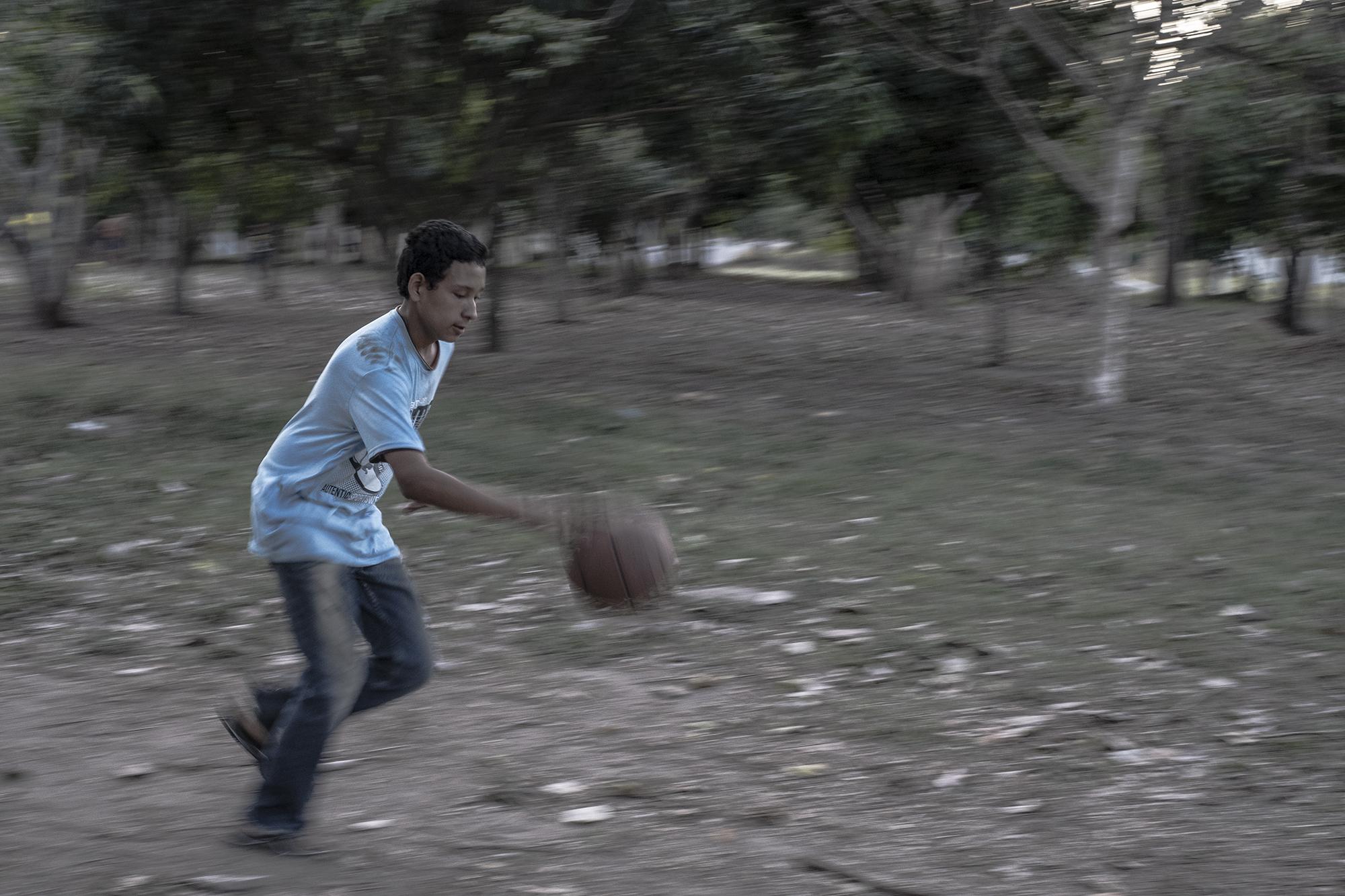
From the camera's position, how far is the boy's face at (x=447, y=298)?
3.71m

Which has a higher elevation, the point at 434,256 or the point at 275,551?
the point at 434,256

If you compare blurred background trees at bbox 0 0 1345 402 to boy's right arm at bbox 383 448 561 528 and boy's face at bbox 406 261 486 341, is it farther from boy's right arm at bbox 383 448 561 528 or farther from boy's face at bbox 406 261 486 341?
boy's right arm at bbox 383 448 561 528

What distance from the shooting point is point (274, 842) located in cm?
396

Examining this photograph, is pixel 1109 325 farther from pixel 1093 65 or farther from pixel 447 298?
pixel 447 298

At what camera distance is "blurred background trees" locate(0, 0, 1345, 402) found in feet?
40.4

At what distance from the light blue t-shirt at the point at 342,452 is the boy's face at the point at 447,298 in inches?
3.0

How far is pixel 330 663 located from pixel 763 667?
237cm

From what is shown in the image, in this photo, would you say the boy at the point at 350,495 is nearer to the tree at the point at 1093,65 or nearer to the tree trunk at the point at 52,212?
the tree at the point at 1093,65

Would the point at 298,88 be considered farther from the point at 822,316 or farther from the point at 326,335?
the point at 822,316

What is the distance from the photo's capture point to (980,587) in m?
6.75

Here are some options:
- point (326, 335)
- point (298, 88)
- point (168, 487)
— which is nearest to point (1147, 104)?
point (298, 88)

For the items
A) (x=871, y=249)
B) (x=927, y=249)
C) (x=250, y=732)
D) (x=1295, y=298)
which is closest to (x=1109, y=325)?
(x=1295, y=298)

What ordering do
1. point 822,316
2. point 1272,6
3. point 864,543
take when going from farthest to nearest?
point 822,316 < point 1272,6 < point 864,543

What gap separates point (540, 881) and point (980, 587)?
3509 millimetres
